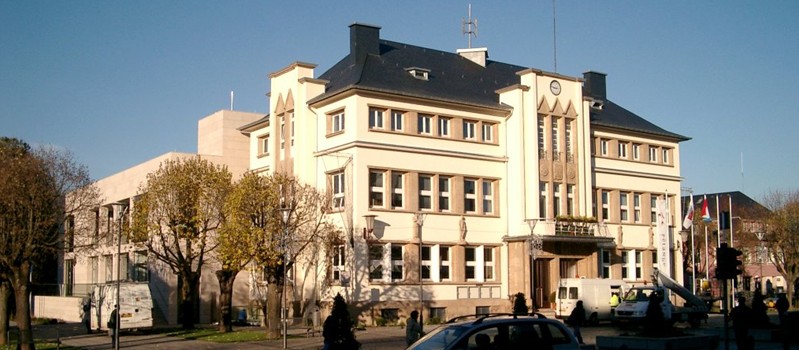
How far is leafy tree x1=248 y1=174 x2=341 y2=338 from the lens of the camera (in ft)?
115

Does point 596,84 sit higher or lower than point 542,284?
higher

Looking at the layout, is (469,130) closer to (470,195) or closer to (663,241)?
(470,195)

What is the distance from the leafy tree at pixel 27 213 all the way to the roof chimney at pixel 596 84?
33068 millimetres

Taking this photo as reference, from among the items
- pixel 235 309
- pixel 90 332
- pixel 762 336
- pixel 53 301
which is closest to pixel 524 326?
pixel 762 336

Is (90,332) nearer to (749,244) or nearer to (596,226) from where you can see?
(596,226)

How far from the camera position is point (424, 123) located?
44000 mm

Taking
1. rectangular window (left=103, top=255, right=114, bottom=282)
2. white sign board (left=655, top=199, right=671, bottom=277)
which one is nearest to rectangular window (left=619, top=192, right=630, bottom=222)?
white sign board (left=655, top=199, right=671, bottom=277)

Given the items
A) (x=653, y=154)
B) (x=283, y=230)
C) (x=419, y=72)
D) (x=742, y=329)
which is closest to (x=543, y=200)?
(x=419, y=72)

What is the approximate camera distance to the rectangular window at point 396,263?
4212cm

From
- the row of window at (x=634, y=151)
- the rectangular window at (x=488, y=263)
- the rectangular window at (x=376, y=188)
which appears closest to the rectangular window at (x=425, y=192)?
the rectangular window at (x=376, y=188)

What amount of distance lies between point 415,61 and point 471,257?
10.5 metres

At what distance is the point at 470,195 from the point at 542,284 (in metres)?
5.87

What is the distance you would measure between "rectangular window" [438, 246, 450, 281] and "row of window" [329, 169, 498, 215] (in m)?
1.85

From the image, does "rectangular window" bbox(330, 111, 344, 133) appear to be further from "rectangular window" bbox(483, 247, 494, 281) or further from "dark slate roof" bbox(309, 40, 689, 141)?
"rectangular window" bbox(483, 247, 494, 281)
